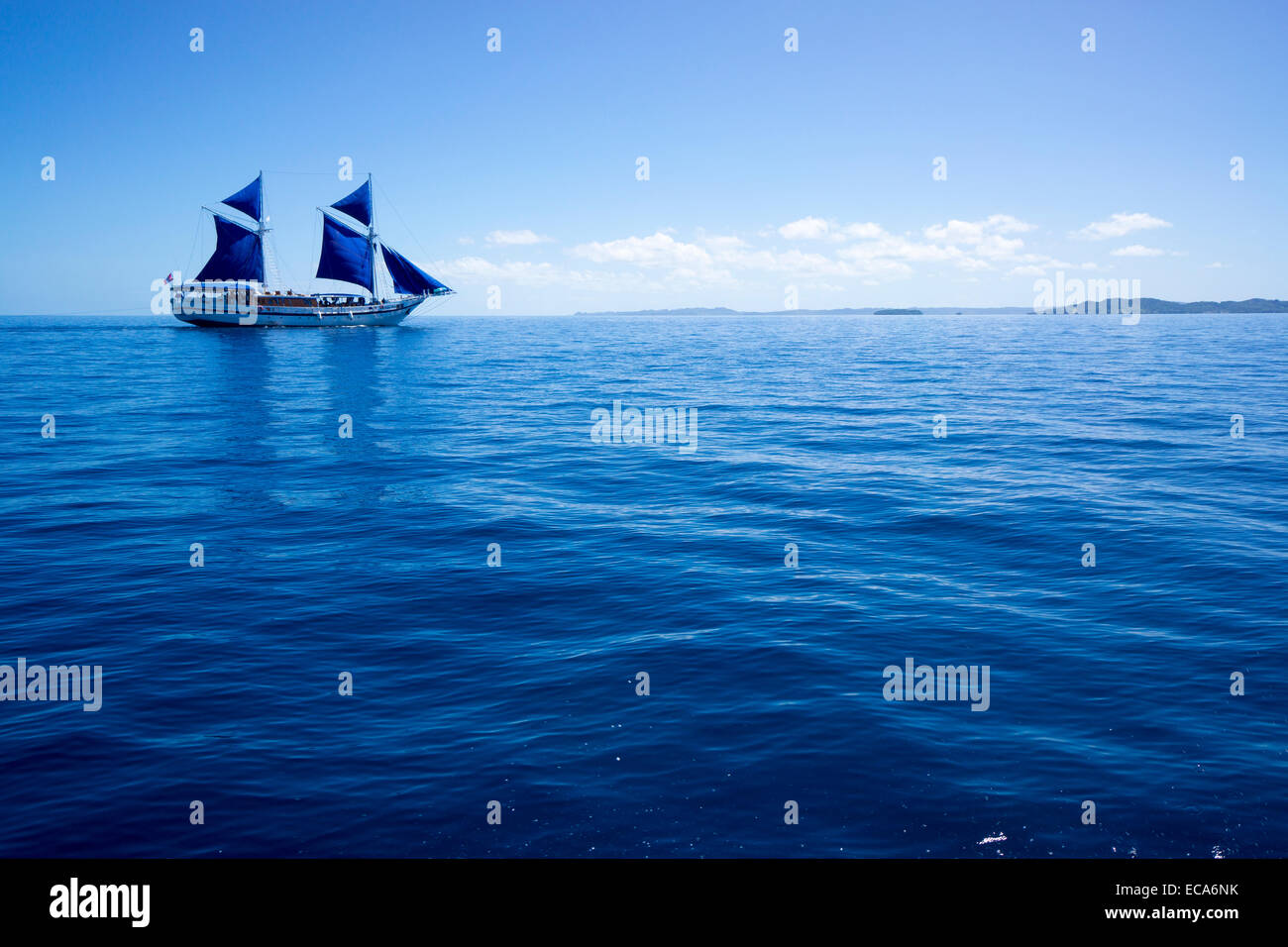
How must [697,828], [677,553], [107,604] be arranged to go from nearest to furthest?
[697,828], [107,604], [677,553]

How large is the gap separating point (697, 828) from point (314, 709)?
5987 mm

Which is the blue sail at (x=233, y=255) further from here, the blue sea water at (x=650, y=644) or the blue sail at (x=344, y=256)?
the blue sea water at (x=650, y=644)

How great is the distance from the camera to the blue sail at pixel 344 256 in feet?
483

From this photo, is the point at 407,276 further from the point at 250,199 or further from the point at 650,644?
the point at 650,644

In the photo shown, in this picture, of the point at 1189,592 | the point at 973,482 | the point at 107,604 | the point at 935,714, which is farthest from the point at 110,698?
the point at 973,482

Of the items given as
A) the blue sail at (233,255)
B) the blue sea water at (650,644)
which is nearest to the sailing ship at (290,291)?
the blue sail at (233,255)

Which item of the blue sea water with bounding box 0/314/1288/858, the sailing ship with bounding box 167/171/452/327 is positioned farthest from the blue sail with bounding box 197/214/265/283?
the blue sea water with bounding box 0/314/1288/858

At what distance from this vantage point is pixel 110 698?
12.7m

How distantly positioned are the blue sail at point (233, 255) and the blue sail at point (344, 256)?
10.9m

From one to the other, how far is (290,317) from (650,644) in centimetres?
15941
